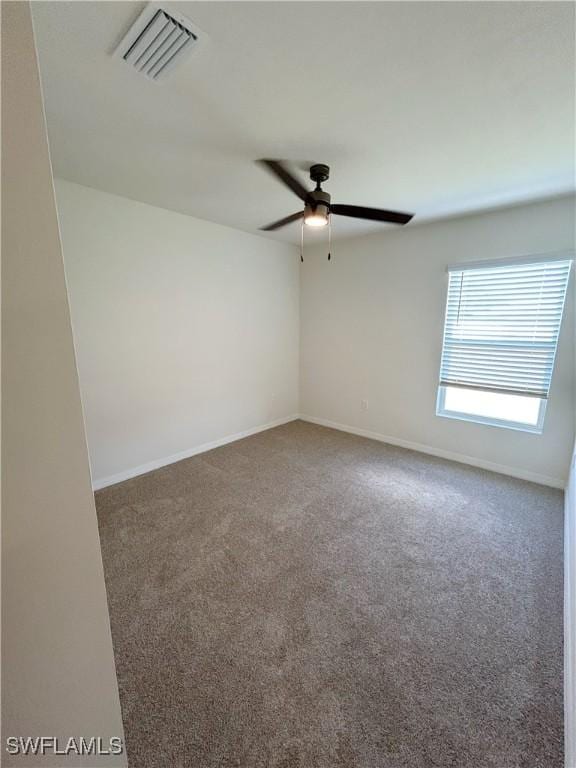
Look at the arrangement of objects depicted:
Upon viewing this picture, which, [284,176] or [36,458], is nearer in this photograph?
[36,458]

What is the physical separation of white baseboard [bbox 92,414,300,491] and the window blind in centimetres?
238

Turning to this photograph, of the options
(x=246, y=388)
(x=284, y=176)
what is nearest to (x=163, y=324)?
(x=246, y=388)

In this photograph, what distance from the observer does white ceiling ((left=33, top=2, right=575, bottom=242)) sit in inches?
44.8

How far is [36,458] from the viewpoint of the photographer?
60 cm

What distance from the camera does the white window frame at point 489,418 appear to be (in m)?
2.98

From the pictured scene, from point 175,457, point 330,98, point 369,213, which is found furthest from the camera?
point 175,457

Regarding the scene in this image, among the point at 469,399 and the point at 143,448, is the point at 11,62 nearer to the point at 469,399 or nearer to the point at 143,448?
the point at 143,448

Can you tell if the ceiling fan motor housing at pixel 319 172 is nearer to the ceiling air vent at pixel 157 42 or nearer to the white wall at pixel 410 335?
the ceiling air vent at pixel 157 42

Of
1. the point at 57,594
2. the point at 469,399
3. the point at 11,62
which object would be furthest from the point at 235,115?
the point at 469,399

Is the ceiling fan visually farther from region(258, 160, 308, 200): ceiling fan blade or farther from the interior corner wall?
the interior corner wall

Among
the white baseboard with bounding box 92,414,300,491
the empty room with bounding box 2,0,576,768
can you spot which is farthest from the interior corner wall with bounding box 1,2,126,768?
the white baseboard with bounding box 92,414,300,491

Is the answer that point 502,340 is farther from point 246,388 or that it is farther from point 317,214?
point 246,388

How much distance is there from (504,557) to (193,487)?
248 cm

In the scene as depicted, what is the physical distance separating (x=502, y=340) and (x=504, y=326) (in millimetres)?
135
